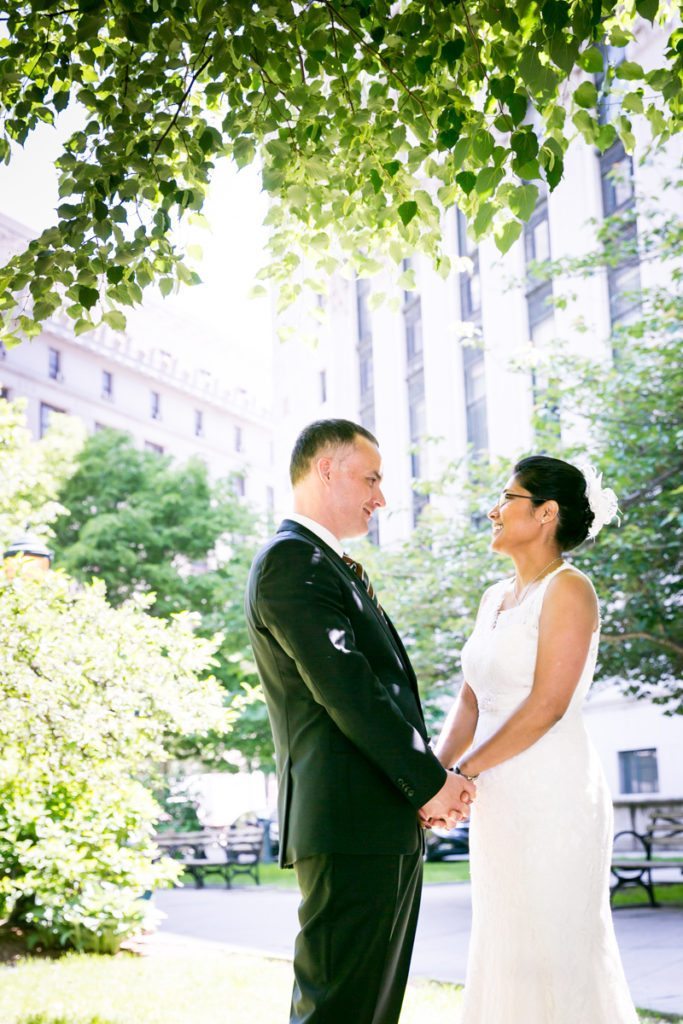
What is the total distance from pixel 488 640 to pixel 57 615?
445 cm

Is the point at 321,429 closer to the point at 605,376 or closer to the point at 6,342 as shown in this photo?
the point at 6,342

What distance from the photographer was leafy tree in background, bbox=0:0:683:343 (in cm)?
484

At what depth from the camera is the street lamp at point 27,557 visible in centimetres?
801

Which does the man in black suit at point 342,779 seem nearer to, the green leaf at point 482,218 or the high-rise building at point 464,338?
the green leaf at point 482,218

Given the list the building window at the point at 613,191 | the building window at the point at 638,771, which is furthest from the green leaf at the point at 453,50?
the building window at the point at 638,771

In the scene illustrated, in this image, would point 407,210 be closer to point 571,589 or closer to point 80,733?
point 571,589

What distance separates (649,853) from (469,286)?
23514 mm

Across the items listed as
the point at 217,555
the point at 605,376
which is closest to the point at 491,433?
the point at 217,555

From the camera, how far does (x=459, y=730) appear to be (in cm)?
470

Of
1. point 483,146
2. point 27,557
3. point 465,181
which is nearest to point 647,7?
point 483,146

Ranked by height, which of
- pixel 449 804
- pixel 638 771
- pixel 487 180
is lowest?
pixel 638 771

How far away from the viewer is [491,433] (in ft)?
109

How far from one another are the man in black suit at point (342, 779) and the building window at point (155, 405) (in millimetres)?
47585

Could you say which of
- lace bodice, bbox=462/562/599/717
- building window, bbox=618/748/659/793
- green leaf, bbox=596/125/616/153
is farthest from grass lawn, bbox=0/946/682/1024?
building window, bbox=618/748/659/793
